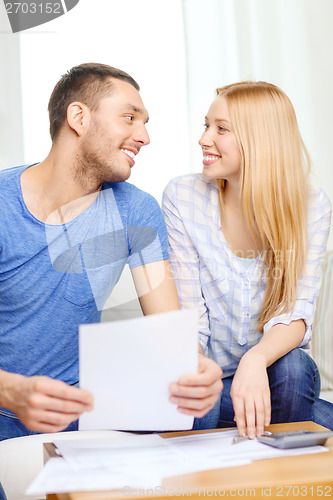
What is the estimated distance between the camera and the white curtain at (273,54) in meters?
2.10

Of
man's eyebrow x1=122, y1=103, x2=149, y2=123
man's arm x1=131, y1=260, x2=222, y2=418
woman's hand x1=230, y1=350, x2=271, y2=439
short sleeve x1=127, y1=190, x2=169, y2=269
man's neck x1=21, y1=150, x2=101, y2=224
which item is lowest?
woman's hand x1=230, y1=350, x2=271, y2=439

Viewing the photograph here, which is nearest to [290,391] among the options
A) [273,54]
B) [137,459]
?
[137,459]

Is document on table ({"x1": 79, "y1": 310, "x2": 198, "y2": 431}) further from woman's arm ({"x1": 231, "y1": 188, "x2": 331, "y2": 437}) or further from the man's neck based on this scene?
the man's neck

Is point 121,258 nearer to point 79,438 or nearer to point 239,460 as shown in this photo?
point 79,438

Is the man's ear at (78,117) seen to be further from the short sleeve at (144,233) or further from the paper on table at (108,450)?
the paper on table at (108,450)

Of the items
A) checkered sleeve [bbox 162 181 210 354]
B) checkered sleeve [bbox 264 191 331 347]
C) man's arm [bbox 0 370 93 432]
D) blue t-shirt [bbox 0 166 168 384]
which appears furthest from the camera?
checkered sleeve [bbox 162 181 210 354]

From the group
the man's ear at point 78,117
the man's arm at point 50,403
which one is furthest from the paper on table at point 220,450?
the man's ear at point 78,117

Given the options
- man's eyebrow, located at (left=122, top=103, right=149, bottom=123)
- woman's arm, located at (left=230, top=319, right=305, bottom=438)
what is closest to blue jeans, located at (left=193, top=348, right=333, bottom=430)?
woman's arm, located at (left=230, top=319, right=305, bottom=438)

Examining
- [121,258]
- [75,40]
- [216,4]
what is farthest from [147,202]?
[216,4]

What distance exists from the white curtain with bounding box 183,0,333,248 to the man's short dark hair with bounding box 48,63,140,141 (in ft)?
2.55

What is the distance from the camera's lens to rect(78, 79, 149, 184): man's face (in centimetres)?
130

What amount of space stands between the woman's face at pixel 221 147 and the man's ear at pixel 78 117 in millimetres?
310

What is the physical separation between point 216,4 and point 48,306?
1.39 metres

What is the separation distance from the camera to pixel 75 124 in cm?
A: 131
